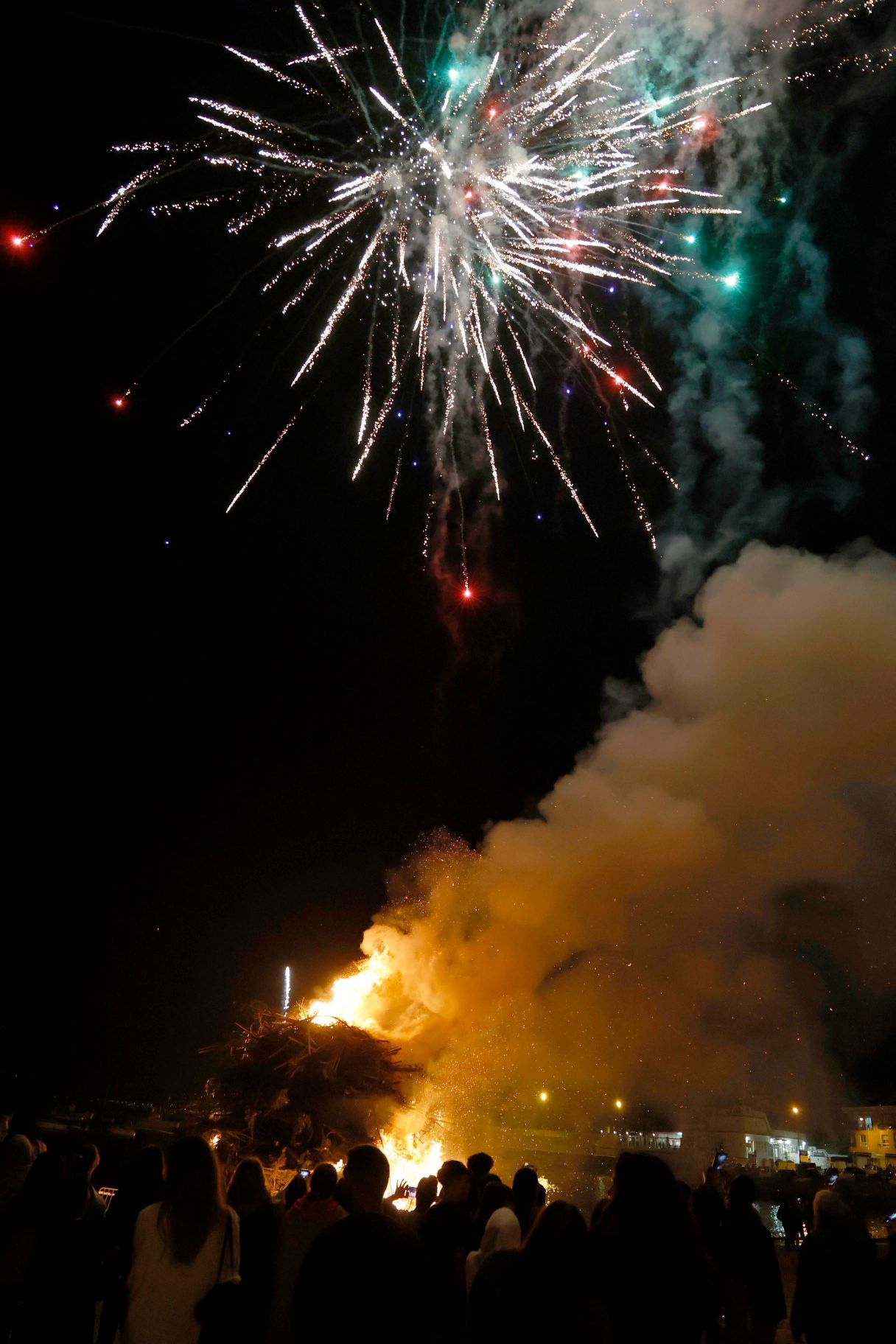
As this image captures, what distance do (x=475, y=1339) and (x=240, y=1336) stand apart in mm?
1142

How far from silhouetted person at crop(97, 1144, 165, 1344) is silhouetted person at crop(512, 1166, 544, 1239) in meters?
1.97

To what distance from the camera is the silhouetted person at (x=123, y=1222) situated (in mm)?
4461

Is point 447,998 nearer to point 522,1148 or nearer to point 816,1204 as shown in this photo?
point 522,1148

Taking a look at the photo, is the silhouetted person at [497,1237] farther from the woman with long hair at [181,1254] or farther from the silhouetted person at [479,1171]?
the silhouetted person at [479,1171]

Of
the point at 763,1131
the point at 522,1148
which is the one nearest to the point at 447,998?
the point at 522,1148

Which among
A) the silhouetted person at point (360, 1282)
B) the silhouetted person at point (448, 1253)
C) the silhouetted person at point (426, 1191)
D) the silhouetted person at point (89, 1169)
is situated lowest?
the silhouetted person at point (360, 1282)

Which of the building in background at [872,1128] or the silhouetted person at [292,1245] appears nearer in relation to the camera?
the silhouetted person at [292,1245]

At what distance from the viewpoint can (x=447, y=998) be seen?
58.9 ft

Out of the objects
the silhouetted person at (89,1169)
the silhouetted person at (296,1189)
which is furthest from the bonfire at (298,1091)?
the silhouetted person at (89,1169)

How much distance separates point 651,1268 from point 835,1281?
6.42ft

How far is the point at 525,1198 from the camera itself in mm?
4785

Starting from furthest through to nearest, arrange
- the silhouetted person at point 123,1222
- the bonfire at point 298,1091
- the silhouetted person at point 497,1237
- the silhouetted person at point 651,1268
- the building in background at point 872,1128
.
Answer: the building in background at point 872,1128 → the bonfire at point 298,1091 → the silhouetted person at point 123,1222 → the silhouetted person at point 497,1237 → the silhouetted person at point 651,1268

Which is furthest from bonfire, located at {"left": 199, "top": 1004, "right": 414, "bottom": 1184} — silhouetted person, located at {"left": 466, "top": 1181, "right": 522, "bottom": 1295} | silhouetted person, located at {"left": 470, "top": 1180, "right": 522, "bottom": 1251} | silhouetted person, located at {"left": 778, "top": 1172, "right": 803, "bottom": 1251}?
silhouetted person, located at {"left": 466, "top": 1181, "right": 522, "bottom": 1295}

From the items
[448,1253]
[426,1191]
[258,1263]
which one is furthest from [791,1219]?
[258,1263]
